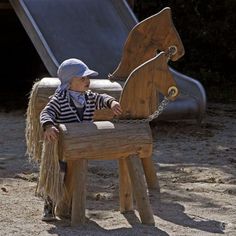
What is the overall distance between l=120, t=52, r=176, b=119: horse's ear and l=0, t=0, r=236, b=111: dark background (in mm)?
8017

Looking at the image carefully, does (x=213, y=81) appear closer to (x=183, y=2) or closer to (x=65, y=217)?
(x=183, y=2)

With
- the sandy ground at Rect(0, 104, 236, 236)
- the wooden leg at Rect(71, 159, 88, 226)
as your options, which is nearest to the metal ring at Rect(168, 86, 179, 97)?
the wooden leg at Rect(71, 159, 88, 226)

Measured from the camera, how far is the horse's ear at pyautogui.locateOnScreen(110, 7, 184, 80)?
223 inches

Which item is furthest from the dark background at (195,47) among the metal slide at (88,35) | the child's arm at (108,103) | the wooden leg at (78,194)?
the wooden leg at (78,194)

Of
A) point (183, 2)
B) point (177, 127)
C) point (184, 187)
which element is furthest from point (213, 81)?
point (184, 187)

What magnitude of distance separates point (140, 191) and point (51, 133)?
0.71 m

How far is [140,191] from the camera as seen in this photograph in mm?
4633

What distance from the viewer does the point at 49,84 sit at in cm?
568

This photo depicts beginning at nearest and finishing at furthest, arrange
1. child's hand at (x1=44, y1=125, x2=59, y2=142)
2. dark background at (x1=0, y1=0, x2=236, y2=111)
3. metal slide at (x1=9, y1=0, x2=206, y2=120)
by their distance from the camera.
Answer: child's hand at (x1=44, y1=125, x2=59, y2=142) < metal slide at (x1=9, y1=0, x2=206, y2=120) < dark background at (x1=0, y1=0, x2=236, y2=111)

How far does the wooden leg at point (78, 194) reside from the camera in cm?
453

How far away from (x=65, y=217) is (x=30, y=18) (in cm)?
476

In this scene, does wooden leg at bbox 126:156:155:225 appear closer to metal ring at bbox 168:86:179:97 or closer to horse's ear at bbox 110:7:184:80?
metal ring at bbox 168:86:179:97

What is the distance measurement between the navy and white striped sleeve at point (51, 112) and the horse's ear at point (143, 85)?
0.43 metres

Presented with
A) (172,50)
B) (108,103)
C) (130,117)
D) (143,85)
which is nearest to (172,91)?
(143,85)
